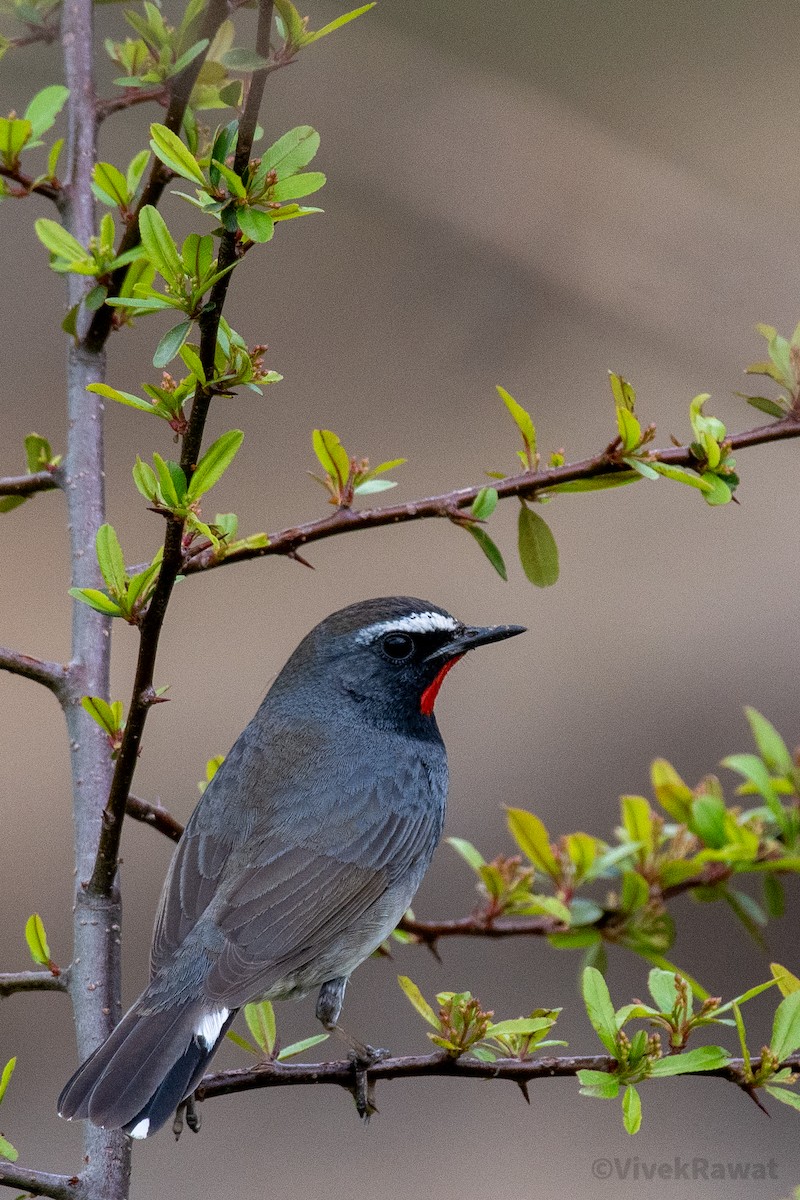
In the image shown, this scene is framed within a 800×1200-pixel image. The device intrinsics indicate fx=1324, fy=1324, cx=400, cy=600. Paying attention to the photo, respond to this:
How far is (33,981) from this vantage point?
9.48 ft

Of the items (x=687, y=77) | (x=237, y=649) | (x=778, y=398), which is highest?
(x=687, y=77)

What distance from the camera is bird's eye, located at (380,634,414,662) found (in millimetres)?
4402

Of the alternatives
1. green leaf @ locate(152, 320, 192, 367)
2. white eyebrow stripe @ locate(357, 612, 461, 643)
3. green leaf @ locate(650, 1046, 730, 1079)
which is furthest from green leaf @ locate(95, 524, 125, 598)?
white eyebrow stripe @ locate(357, 612, 461, 643)

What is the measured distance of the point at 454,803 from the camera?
8.61 metres

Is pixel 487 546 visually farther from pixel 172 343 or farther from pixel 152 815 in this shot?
pixel 152 815

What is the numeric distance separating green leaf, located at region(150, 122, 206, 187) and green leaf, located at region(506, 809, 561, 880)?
1.95 meters

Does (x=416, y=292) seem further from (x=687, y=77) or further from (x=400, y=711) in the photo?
(x=400, y=711)

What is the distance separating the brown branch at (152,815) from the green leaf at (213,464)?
89 cm

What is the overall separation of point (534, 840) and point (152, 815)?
1.08 meters

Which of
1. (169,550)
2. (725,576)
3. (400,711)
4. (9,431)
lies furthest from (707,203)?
(9,431)

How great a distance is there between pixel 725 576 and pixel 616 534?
90 cm

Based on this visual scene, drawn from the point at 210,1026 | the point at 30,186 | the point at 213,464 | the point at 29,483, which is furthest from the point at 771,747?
the point at 30,186

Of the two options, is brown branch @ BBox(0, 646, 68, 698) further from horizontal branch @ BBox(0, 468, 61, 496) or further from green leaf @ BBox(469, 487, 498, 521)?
green leaf @ BBox(469, 487, 498, 521)

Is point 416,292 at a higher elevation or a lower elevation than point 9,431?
higher
